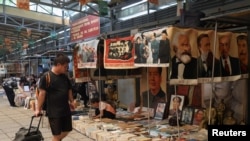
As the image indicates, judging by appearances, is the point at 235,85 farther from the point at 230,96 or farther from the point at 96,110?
→ the point at 96,110

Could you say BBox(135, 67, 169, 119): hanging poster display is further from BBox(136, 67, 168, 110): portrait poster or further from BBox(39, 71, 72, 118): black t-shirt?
BBox(39, 71, 72, 118): black t-shirt

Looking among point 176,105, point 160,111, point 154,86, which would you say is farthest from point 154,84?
point 176,105

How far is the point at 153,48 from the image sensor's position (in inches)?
209

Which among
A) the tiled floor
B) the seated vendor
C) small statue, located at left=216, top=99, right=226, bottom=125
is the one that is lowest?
the tiled floor

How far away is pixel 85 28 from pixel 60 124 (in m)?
7.68

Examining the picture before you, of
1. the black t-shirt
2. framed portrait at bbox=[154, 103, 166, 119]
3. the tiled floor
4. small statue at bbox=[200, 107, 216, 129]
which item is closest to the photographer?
the black t-shirt

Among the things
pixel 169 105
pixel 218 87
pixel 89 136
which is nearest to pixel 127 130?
pixel 89 136

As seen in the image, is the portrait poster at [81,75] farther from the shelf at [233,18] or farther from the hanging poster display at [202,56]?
the shelf at [233,18]

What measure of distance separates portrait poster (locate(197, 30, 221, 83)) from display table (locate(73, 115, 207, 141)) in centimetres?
133

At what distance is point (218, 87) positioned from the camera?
709cm

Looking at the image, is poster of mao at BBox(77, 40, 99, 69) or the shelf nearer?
the shelf

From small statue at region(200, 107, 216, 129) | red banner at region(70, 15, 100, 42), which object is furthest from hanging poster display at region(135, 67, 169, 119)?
red banner at region(70, 15, 100, 42)

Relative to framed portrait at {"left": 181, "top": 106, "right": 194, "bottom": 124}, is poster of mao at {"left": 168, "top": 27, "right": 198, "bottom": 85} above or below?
above

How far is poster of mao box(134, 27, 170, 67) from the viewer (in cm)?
502
